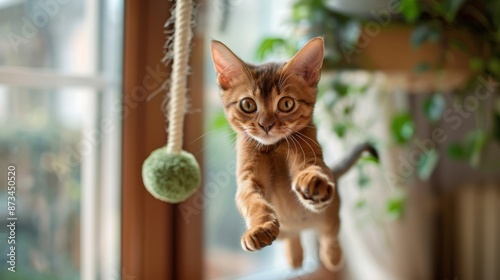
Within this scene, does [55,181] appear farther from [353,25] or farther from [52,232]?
[353,25]

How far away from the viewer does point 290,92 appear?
0.52 m

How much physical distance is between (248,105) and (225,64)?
0.05 meters

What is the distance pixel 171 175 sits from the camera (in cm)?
57

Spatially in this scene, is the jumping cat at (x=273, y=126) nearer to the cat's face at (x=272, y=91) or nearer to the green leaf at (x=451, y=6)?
the cat's face at (x=272, y=91)

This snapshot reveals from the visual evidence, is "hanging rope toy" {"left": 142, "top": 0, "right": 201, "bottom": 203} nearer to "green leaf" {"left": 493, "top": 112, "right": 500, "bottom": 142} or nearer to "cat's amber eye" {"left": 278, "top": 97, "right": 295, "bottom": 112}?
"cat's amber eye" {"left": 278, "top": 97, "right": 295, "bottom": 112}

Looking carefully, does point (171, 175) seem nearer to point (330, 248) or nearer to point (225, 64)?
point (225, 64)

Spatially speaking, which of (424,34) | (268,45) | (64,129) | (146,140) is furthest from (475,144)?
(64,129)

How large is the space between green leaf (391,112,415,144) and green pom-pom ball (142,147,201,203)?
0.69 m

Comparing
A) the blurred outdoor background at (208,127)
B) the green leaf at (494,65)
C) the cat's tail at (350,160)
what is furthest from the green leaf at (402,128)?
the cat's tail at (350,160)

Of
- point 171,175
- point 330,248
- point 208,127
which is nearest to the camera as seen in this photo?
point 171,175

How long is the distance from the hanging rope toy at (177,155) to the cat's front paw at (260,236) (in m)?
0.15

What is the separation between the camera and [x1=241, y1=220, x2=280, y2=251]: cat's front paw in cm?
44

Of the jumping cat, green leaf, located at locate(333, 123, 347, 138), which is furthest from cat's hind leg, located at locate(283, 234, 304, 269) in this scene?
green leaf, located at locate(333, 123, 347, 138)

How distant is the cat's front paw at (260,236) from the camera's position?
0.44m
